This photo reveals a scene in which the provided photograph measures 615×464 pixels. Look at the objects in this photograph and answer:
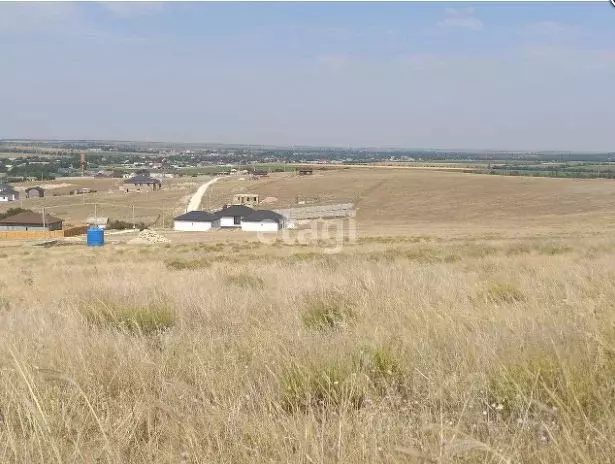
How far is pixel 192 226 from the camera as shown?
3152 inches

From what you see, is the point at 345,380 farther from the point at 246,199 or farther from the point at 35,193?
the point at 35,193

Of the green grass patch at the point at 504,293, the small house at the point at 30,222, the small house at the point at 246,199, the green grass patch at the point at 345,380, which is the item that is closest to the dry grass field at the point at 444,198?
the small house at the point at 246,199

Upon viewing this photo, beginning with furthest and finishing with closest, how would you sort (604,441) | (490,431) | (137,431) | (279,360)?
(279,360)
(137,431)
(490,431)
(604,441)

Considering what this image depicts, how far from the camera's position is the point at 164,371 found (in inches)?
126

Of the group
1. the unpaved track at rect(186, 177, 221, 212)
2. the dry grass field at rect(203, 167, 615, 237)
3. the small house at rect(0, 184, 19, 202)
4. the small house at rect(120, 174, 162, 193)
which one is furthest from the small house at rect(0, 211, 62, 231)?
the small house at rect(120, 174, 162, 193)

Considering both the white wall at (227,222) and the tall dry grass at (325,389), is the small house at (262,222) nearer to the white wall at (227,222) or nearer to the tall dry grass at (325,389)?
the white wall at (227,222)

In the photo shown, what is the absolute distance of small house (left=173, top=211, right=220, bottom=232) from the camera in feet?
263

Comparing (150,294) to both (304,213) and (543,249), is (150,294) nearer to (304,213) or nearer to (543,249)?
(543,249)

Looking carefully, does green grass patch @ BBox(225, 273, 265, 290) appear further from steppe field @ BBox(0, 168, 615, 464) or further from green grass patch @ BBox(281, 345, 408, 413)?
green grass patch @ BBox(281, 345, 408, 413)

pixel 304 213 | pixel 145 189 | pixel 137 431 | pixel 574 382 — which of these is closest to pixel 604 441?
pixel 574 382

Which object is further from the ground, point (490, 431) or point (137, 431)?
point (490, 431)

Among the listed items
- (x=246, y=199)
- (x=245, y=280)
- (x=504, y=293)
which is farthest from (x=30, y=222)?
(x=504, y=293)

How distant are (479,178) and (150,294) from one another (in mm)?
115215

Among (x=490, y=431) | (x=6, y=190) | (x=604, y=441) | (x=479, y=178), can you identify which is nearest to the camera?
(x=604, y=441)
